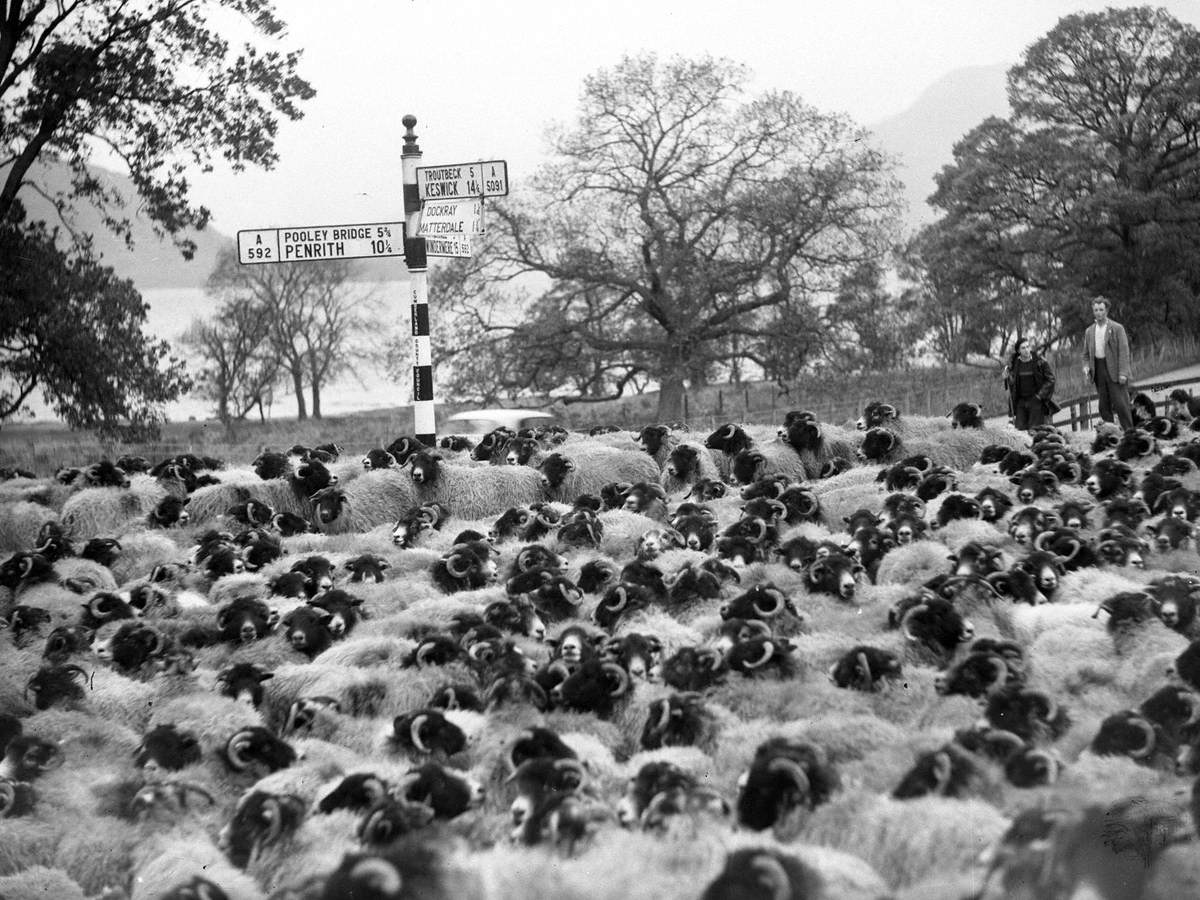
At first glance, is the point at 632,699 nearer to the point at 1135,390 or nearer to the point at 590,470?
the point at 590,470

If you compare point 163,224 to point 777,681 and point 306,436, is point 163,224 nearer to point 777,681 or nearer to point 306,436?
point 777,681

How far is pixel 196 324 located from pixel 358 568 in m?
21.9

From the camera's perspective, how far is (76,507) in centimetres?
1048

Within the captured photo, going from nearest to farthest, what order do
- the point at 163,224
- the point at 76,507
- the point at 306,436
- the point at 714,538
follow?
the point at 714,538, the point at 76,507, the point at 163,224, the point at 306,436

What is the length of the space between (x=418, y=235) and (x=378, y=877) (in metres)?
9.99

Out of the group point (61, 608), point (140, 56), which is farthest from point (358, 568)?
point (140, 56)

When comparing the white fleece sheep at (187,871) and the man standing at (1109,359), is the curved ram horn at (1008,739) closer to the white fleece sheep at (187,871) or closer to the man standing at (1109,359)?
the white fleece sheep at (187,871)

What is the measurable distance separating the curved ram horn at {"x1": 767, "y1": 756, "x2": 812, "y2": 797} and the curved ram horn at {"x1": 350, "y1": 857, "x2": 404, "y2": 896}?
1.38 meters

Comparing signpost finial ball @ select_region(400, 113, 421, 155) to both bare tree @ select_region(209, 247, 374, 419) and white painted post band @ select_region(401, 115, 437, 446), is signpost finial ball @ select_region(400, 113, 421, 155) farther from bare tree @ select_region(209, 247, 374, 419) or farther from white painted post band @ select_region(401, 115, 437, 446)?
bare tree @ select_region(209, 247, 374, 419)

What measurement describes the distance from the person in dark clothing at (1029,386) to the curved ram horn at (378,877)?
1177 cm

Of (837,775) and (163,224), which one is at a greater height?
(163,224)

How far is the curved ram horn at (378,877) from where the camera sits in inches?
130

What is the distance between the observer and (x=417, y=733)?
16.2ft

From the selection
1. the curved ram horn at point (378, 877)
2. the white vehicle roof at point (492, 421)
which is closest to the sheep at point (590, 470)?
the curved ram horn at point (378, 877)
